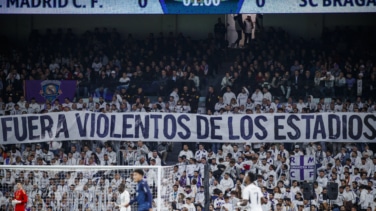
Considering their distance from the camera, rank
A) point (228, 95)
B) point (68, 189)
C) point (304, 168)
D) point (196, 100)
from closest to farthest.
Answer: point (68, 189), point (304, 168), point (196, 100), point (228, 95)

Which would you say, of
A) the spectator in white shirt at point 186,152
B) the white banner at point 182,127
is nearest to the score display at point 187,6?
the white banner at point 182,127

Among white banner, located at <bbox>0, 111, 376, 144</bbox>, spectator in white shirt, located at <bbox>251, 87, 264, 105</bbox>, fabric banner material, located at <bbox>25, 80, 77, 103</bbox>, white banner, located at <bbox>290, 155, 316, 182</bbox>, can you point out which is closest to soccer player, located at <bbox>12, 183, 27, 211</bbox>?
white banner, located at <bbox>0, 111, 376, 144</bbox>

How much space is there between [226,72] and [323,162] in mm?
4717

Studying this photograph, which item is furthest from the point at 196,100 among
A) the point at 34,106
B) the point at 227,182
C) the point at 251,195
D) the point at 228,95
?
the point at 251,195

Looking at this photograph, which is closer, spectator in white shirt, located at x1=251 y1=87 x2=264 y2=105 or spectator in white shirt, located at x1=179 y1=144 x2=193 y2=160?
spectator in white shirt, located at x1=179 y1=144 x2=193 y2=160

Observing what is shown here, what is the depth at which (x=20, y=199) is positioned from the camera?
21359mm

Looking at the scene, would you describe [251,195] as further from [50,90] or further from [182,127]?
[50,90]

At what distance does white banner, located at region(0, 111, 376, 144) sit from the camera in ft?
87.6

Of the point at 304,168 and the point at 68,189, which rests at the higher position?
the point at 304,168

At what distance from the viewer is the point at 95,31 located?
32875 mm

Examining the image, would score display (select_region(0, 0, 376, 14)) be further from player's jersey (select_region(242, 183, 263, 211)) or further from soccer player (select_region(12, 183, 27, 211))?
player's jersey (select_region(242, 183, 263, 211))

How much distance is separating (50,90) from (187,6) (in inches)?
208

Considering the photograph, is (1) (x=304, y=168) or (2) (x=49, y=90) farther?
(2) (x=49, y=90)

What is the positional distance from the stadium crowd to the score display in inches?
96.8
